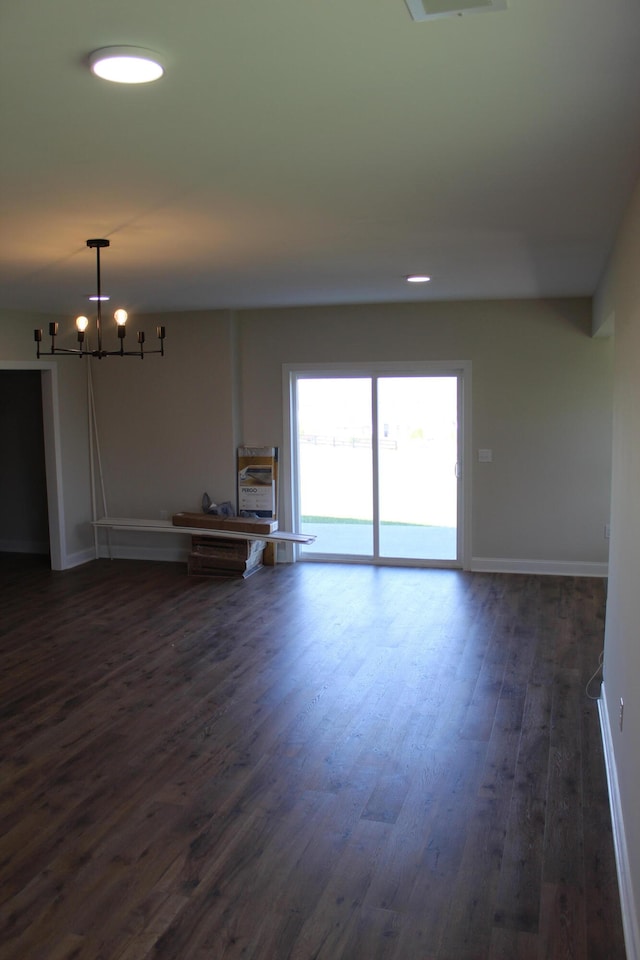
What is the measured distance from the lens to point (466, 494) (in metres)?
7.48

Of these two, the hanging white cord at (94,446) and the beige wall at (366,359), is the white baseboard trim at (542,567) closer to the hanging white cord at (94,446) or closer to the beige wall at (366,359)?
the beige wall at (366,359)

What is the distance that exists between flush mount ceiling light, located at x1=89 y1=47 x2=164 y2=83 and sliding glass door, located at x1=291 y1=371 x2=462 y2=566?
578 cm

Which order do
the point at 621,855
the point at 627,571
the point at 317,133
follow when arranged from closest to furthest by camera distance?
the point at 317,133, the point at 621,855, the point at 627,571

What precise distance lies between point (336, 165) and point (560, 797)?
107 inches

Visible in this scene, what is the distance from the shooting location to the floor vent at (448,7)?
154 centimetres

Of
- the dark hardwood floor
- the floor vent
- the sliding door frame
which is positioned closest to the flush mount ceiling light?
the floor vent

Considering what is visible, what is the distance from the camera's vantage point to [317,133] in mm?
2398

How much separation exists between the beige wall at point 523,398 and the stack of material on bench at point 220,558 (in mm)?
2027

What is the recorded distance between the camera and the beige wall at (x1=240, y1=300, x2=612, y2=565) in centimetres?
705

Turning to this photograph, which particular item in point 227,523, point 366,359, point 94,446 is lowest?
Answer: point 227,523

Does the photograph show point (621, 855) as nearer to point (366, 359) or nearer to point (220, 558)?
point (220, 558)

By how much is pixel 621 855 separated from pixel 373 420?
5.32 metres

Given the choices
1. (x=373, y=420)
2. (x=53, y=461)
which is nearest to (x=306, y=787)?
(x=373, y=420)

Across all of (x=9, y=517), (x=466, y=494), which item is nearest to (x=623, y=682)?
(x=466, y=494)
